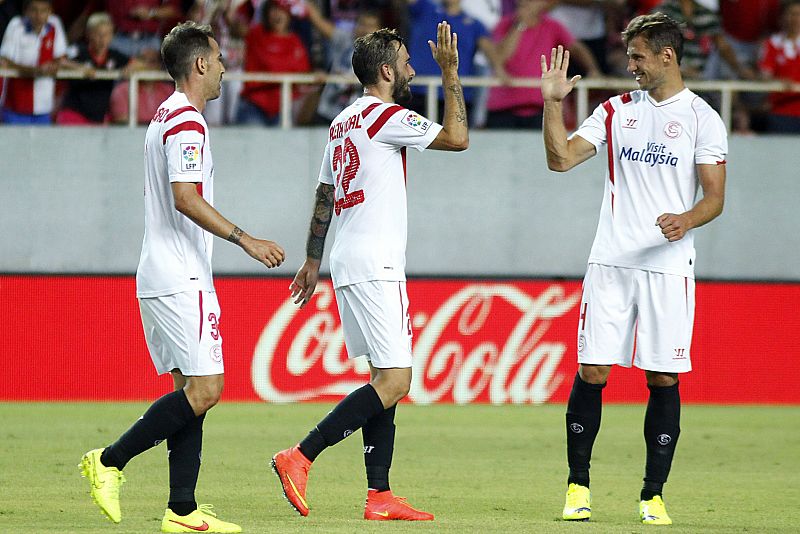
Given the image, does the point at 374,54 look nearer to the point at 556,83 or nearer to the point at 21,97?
the point at 556,83

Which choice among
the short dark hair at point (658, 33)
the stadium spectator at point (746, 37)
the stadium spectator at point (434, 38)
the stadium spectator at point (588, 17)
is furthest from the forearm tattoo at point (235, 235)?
the stadium spectator at point (746, 37)

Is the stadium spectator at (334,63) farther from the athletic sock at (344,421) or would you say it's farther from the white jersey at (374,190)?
the athletic sock at (344,421)

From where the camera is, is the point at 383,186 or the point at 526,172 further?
the point at 526,172

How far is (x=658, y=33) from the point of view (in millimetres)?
6094

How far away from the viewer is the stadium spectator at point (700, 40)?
12695 millimetres

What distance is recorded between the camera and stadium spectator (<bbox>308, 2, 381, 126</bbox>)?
42.4ft

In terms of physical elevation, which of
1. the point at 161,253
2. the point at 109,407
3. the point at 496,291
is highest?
the point at 161,253

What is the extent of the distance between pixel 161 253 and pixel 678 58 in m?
2.51

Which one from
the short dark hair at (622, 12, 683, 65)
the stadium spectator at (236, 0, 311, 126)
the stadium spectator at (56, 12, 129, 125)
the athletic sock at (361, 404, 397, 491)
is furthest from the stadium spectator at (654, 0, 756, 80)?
the athletic sock at (361, 404, 397, 491)

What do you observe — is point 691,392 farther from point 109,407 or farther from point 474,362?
point 109,407

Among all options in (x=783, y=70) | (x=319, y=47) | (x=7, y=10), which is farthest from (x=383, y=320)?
(x=783, y=70)

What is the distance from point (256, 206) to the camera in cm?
1298

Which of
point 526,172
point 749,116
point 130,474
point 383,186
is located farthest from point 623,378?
point 383,186

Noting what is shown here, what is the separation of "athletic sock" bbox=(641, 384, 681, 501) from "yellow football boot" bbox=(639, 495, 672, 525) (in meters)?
0.05
